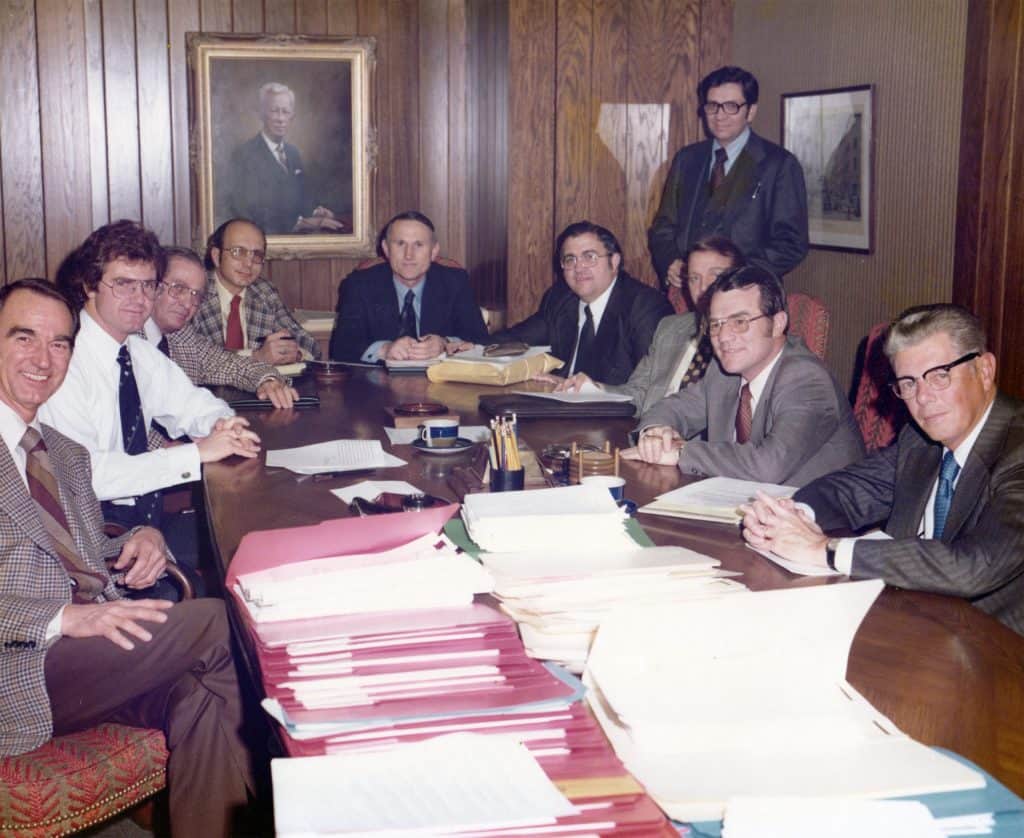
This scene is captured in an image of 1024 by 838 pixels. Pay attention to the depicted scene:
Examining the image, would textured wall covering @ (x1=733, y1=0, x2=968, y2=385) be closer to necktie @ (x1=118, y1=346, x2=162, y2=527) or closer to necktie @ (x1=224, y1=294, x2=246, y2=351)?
necktie @ (x1=224, y1=294, x2=246, y2=351)

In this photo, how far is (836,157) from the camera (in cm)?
508

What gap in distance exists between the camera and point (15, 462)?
7.81ft

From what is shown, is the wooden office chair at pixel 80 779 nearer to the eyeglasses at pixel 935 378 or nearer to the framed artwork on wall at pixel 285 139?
the eyeglasses at pixel 935 378

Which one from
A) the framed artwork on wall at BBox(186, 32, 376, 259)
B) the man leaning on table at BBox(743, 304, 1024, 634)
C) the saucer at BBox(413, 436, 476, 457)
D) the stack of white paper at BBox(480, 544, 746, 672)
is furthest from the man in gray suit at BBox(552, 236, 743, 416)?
the framed artwork on wall at BBox(186, 32, 376, 259)

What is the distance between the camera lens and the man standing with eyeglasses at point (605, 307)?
177 inches

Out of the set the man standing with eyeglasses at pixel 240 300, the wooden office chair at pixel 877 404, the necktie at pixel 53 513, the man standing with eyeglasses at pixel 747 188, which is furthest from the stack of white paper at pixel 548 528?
the man standing with eyeglasses at pixel 240 300

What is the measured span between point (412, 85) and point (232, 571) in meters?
4.61

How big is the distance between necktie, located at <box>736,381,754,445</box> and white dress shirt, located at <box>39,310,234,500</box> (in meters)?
1.37

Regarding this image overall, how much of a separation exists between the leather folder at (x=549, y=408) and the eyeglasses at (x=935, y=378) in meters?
1.16

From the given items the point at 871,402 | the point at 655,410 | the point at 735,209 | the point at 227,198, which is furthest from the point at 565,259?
the point at 227,198

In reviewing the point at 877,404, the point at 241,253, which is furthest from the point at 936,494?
the point at 241,253

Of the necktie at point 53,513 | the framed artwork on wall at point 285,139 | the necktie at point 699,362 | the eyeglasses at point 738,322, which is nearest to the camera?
the necktie at point 53,513

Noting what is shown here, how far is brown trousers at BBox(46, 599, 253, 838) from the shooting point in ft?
7.26

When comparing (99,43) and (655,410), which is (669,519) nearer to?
(655,410)
